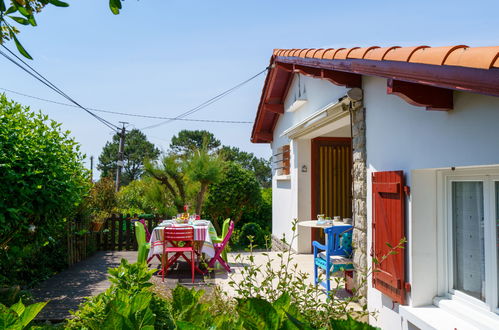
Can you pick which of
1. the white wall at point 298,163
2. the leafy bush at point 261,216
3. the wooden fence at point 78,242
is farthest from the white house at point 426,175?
the leafy bush at point 261,216

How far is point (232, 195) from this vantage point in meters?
12.5

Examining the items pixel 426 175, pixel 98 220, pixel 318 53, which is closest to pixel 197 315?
pixel 426 175

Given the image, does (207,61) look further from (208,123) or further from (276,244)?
(208,123)

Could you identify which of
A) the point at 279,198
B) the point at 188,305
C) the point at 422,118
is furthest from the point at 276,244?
the point at 188,305

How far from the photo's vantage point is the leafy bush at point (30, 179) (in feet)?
15.6

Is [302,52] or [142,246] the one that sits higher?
[302,52]

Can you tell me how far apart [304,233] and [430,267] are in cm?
479

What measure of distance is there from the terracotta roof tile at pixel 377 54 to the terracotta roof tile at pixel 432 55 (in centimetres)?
46

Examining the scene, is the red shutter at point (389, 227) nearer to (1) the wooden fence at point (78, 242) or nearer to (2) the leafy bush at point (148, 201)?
(1) the wooden fence at point (78, 242)

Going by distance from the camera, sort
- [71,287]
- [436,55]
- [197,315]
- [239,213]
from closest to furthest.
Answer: [197,315] → [436,55] → [71,287] → [239,213]

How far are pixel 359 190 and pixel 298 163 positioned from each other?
3403mm

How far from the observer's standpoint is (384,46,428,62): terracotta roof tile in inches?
115

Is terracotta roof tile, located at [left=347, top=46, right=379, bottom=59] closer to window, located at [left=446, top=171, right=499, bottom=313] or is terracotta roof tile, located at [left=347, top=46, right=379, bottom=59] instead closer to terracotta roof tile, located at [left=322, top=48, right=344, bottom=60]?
terracotta roof tile, located at [left=322, top=48, right=344, bottom=60]

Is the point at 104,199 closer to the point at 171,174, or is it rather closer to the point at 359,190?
the point at 171,174
